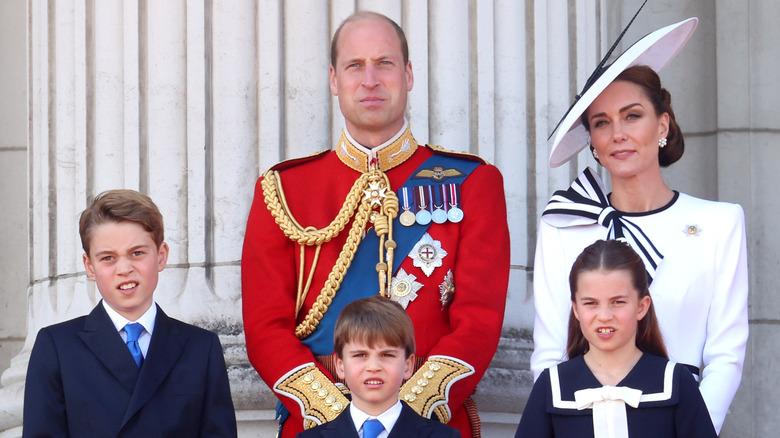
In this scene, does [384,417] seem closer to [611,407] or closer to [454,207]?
[611,407]

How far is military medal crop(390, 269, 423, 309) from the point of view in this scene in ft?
15.1

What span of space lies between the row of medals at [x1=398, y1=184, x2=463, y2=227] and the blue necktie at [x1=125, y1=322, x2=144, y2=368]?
947 millimetres

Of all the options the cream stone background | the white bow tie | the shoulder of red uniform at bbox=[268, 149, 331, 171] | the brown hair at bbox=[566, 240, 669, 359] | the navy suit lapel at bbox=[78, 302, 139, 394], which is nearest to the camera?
the white bow tie

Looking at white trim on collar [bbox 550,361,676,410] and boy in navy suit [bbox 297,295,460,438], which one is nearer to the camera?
white trim on collar [bbox 550,361,676,410]

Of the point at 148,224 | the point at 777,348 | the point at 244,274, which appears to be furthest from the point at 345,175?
the point at 777,348

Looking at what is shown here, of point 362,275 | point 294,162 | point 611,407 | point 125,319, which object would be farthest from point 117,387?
point 611,407

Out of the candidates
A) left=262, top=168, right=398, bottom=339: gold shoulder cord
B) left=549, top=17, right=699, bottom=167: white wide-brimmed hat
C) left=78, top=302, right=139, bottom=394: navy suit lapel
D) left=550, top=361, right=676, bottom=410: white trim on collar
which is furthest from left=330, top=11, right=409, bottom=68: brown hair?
left=550, top=361, right=676, bottom=410: white trim on collar

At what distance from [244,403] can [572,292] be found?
1619 mm

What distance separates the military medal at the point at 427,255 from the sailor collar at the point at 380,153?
32 centimetres

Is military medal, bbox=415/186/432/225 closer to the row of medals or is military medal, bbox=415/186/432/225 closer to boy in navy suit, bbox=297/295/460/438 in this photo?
the row of medals

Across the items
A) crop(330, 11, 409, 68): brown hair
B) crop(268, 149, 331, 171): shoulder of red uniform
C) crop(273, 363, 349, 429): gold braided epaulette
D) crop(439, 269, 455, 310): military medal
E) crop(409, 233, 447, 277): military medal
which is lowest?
crop(273, 363, 349, 429): gold braided epaulette

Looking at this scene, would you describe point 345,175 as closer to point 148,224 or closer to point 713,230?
point 148,224

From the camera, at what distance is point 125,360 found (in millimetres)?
4215

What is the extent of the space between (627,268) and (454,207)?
820mm
